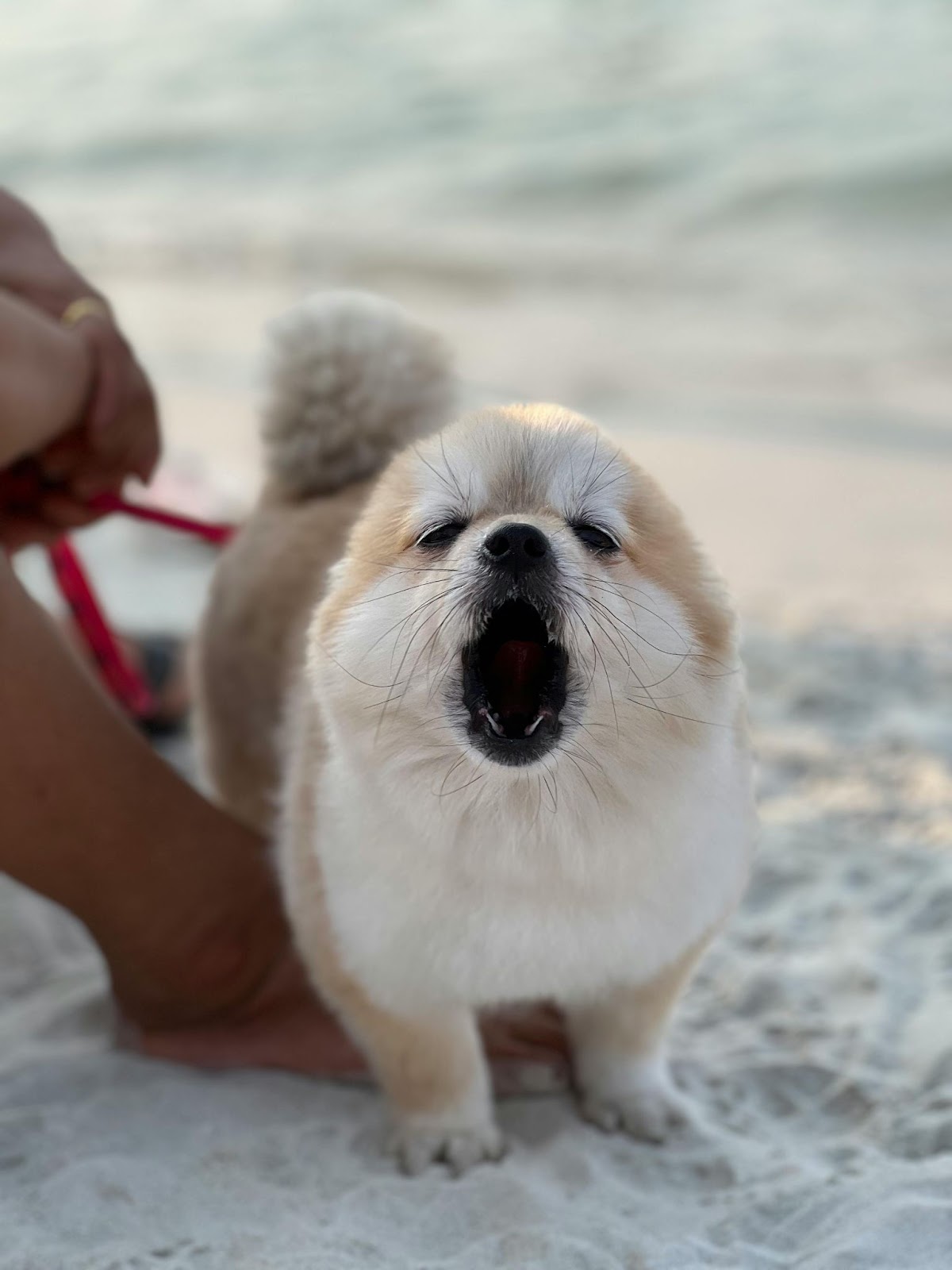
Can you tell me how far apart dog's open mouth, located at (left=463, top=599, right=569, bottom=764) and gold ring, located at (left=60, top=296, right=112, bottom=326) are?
1.12 metres

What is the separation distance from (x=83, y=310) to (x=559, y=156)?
6.44 metres

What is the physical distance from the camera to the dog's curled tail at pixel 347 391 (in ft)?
7.80

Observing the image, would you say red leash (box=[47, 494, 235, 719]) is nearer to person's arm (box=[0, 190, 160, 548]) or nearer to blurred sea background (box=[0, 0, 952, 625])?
person's arm (box=[0, 190, 160, 548])

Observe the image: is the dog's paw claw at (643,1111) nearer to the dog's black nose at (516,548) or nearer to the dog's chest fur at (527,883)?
the dog's chest fur at (527,883)

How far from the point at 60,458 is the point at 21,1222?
4.08 ft

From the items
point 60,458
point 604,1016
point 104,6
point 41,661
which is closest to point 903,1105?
point 604,1016

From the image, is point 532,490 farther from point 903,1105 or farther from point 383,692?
point 903,1105

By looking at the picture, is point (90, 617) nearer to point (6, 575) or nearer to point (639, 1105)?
point (6, 575)

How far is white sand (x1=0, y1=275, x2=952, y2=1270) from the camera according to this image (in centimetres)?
169

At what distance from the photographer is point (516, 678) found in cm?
160

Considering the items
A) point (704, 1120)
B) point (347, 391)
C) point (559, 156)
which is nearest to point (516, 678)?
point (704, 1120)

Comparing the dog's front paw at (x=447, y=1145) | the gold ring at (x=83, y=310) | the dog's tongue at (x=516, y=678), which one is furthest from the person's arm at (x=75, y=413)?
the dog's front paw at (x=447, y=1145)

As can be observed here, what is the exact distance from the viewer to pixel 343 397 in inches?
93.7

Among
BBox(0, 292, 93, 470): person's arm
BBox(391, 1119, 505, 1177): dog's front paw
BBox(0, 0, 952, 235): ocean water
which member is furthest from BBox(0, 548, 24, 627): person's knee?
BBox(0, 0, 952, 235): ocean water
